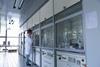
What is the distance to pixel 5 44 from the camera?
19.2 m

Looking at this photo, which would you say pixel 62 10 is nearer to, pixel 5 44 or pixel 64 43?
pixel 64 43

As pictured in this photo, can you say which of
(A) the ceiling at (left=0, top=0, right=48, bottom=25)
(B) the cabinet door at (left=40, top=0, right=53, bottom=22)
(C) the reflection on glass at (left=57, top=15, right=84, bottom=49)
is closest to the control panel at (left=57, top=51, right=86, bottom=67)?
(C) the reflection on glass at (left=57, top=15, right=84, bottom=49)

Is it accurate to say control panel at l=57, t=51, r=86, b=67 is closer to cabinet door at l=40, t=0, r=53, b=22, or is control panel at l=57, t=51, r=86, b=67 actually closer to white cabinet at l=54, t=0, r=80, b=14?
white cabinet at l=54, t=0, r=80, b=14

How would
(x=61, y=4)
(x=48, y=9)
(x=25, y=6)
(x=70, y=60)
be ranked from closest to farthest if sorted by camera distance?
(x=70, y=60), (x=61, y=4), (x=48, y=9), (x=25, y=6)

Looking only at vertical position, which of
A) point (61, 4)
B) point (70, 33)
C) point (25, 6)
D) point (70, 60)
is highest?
point (25, 6)

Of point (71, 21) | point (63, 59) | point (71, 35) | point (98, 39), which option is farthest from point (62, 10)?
point (98, 39)

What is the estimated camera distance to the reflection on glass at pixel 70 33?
2944 millimetres

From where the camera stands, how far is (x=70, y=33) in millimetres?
3398

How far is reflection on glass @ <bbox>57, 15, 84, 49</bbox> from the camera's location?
116 inches

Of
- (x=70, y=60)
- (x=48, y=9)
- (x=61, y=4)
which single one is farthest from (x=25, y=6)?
(x=70, y=60)

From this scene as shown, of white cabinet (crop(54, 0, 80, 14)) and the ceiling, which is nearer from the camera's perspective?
white cabinet (crop(54, 0, 80, 14))

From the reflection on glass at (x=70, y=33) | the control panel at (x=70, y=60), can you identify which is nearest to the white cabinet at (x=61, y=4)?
the reflection on glass at (x=70, y=33)

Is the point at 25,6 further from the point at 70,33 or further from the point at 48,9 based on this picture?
the point at 70,33

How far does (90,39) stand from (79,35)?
46cm
